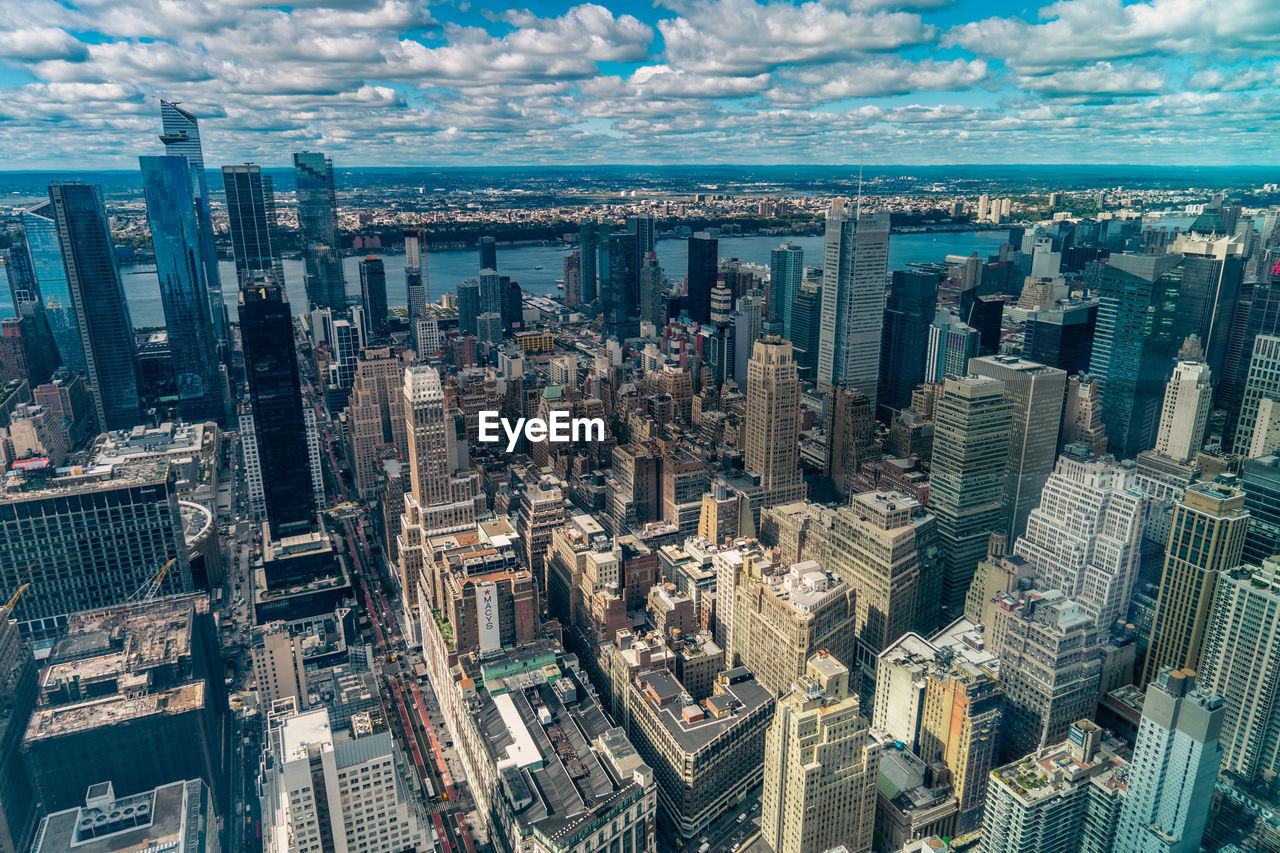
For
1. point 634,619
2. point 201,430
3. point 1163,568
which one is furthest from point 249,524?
point 1163,568

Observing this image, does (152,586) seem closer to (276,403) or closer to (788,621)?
(276,403)

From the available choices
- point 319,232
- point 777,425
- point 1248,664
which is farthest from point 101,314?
point 1248,664

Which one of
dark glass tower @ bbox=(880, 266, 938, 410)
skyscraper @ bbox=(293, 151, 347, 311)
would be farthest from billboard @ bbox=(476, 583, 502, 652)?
skyscraper @ bbox=(293, 151, 347, 311)

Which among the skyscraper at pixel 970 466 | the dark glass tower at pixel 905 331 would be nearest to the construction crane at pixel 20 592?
the skyscraper at pixel 970 466

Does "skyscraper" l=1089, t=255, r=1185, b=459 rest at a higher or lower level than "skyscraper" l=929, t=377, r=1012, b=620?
higher

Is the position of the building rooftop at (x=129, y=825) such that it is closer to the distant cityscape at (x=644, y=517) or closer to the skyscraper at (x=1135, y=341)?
the distant cityscape at (x=644, y=517)

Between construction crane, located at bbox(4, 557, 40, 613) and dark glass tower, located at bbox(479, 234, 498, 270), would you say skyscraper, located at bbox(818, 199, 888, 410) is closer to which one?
dark glass tower, located at bbox(479, 234, 498, 270)
